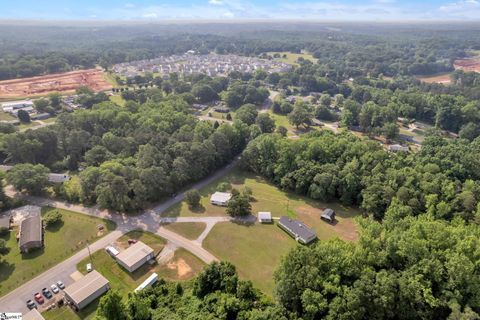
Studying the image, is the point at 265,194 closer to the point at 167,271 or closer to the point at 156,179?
the point at 156,179

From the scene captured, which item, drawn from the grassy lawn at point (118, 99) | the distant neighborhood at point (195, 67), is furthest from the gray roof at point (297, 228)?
the distant neighborhood at point (195, 67)

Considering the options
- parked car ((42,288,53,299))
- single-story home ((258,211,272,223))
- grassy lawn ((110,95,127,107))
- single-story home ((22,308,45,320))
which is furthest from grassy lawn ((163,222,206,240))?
grassy lawn ((110,95,127,107))

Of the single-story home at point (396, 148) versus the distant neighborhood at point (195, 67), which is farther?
the distant neighborhood at point (195, 67)

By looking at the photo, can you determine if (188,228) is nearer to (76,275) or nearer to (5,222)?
(76,275)

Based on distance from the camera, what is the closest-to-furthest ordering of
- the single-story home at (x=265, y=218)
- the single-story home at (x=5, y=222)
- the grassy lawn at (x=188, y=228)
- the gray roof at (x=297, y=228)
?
the single-story home at (x=5, y=222), the gray roof at (x=297, y=228), the grassy lawn at (x=188, y=228), the single-story home at (x=265, y=218)

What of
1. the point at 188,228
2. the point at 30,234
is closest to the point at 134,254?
the point at 188,228

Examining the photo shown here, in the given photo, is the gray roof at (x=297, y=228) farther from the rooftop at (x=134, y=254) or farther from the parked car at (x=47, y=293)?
the parked car at (x=47, y=293)

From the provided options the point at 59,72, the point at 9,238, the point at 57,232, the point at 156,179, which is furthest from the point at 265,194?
the point at 59,72
